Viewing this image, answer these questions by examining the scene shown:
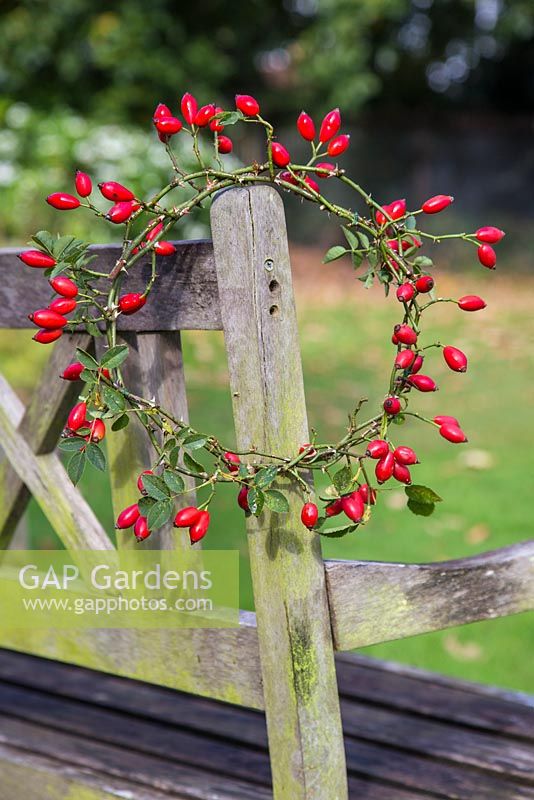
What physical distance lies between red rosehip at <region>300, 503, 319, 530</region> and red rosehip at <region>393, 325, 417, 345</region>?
260mm

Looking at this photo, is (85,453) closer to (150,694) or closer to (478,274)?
(150,694)

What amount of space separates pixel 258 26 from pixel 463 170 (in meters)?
3.35

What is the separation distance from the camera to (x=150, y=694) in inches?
95.0

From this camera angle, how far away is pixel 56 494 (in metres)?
1.78

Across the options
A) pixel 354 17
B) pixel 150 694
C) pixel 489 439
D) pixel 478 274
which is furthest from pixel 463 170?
pixel 150 694

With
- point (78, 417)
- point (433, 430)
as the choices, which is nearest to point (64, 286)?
point (78, 417)

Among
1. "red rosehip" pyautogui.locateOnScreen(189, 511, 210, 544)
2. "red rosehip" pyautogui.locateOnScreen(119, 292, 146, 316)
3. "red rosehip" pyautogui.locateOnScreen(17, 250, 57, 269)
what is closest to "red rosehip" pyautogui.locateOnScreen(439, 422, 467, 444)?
"red rosehip" pyautogui.locateOnScreen(189, 511, 210, 544)

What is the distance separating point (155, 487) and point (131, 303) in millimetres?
260

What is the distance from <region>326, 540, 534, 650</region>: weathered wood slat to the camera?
151cm

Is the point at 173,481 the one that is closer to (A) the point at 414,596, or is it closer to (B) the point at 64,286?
(B) the point at 64,286

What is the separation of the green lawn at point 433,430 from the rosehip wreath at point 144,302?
11 centimetres

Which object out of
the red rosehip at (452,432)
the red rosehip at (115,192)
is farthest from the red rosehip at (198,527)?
the red rosehip at (115,192)

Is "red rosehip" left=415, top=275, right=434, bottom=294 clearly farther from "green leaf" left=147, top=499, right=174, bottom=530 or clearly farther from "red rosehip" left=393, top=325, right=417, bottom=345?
"green leaf" left=147, top=499, right=174, bottom=530

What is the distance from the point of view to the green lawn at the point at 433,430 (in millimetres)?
3553
